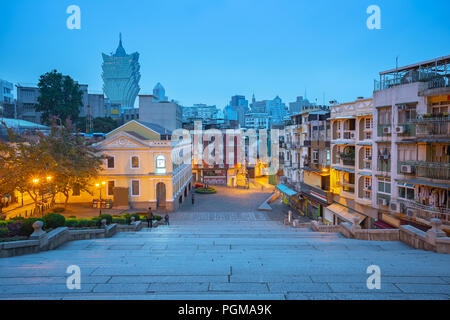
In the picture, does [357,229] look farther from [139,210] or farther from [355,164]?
[139,210]

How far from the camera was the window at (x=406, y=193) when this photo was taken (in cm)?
2044

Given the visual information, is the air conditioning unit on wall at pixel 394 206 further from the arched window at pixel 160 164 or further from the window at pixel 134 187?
the window at pixel 134 187

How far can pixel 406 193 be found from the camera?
20.7 m

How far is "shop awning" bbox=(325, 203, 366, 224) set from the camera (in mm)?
24766

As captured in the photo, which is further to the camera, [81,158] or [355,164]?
[81,158]

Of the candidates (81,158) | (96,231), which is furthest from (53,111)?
(96,231)

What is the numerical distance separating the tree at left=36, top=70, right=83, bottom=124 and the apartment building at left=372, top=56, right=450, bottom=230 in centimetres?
5002

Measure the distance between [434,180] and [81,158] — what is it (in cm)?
2733

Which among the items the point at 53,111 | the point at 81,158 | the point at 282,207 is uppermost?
the point at 53,111

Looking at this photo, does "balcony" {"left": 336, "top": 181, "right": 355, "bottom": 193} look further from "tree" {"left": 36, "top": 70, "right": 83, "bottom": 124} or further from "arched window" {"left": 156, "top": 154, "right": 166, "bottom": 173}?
"tree" {"left": 36, "top": 70, "right": 83, "bottom": 124}

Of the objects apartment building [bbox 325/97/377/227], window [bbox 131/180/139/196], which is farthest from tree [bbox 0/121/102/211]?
apartment building [bbox 325/97/377/227]

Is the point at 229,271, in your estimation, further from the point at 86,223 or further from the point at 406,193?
the point at 406,193

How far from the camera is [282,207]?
132ft
